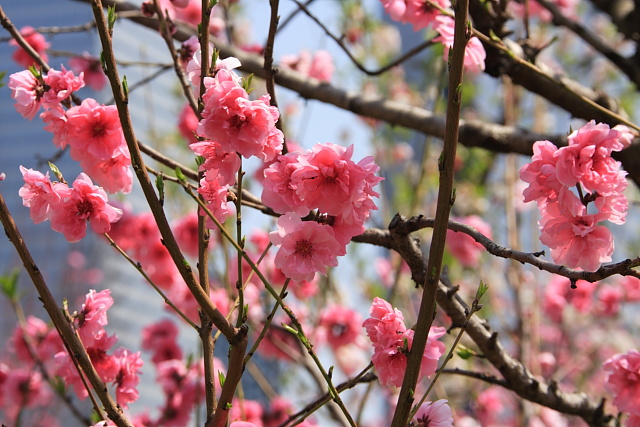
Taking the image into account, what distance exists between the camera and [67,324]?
45.3 inches

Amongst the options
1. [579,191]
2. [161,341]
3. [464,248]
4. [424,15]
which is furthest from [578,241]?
[464,248]

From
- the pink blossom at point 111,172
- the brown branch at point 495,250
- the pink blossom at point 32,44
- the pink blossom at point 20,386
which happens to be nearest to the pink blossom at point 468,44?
the brown branch at point 495,250

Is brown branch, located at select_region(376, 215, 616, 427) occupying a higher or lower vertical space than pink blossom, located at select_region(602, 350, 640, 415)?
higher

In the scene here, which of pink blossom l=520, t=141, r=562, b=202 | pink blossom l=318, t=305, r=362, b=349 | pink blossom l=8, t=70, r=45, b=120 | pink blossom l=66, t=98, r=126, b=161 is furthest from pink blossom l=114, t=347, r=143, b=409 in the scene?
pink blossom l=318, t=305, r=362, b=349

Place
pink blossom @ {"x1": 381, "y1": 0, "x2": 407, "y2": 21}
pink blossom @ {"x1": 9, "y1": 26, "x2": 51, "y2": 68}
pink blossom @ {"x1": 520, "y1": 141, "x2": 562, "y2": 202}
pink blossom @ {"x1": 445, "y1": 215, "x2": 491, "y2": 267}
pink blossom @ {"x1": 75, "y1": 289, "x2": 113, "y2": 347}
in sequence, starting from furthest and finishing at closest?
pink blossom @ {"x1": 445, "y1": 215, "x2": 491, "y2": 267} < pink blossom @ {"x1": 9, "y1": 26, "x2": 51, "y2": 68} < pink blossom @ {"x1": 381, "y1": 0, "x2": 407, "y2": 21} < pink blossom @ {"x1": 75, "y1": 289, "x2": 113, "y2": 347} < pink blossom @ {"x1": 520, "y1": 141, "x2": 562, "y2": 202}

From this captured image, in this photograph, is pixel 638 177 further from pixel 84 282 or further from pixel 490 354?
pixel 84 282

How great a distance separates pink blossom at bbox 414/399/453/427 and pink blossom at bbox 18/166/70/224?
0.78 metres

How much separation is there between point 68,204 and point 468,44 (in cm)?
97

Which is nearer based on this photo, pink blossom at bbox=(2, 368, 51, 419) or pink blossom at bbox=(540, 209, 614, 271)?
pink blossom at bbox=(540, 209, 614, 271)

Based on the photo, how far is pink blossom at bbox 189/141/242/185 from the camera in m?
1.11

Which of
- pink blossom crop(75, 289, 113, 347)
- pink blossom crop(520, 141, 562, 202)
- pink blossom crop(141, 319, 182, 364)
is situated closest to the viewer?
pink blossom crop(520, 141, 562, 202)

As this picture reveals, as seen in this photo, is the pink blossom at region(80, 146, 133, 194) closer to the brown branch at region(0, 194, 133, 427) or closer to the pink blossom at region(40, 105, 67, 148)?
the pink blossom at region(40, 105, 67, 148)

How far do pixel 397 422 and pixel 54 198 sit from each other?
75 centimetres

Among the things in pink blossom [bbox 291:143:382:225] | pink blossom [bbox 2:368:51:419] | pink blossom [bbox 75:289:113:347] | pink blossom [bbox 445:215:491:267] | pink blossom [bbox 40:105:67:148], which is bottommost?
pink blossom [bbox 75:289:113:347]
